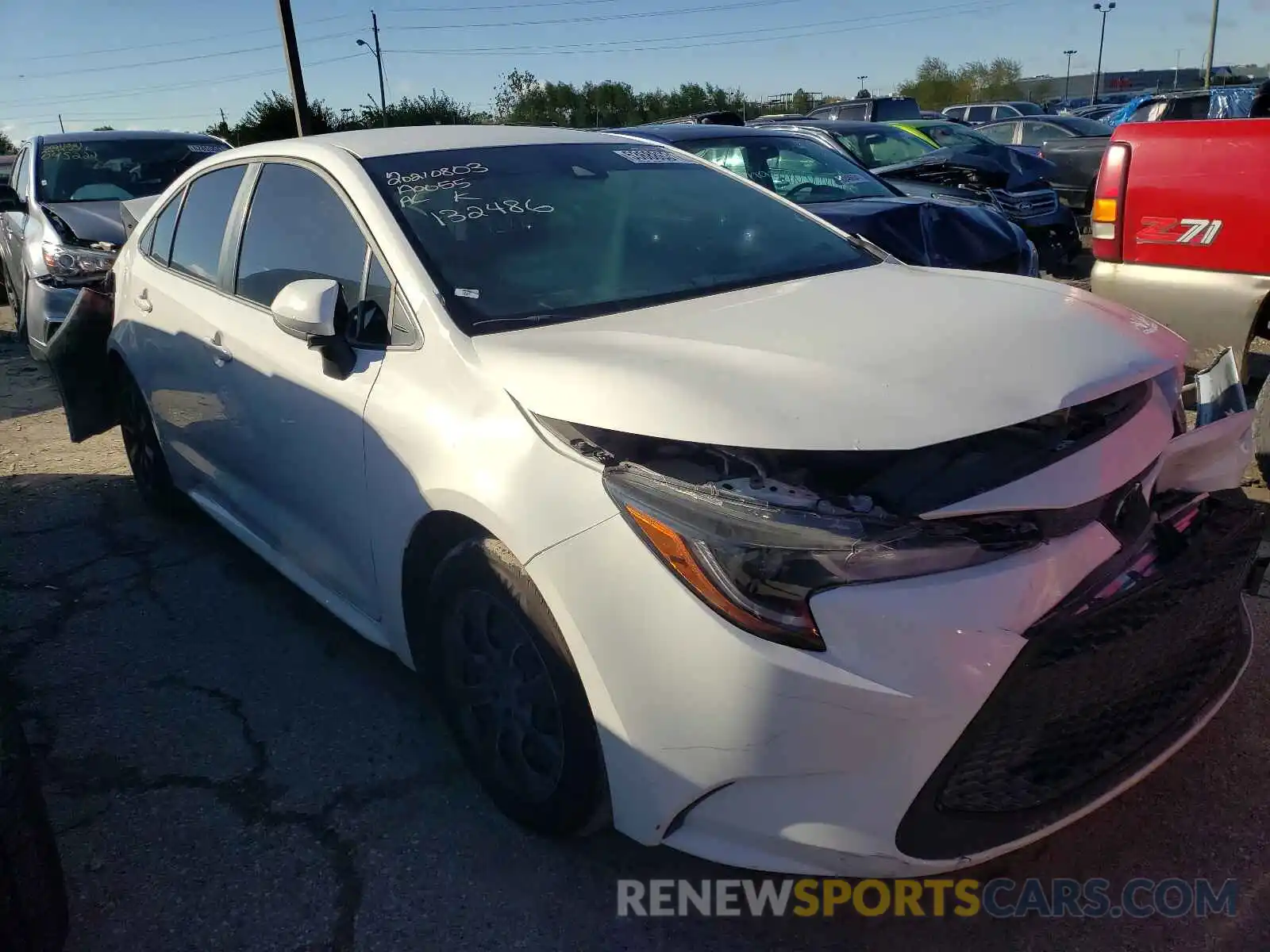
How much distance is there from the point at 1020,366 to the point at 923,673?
0.72 meters

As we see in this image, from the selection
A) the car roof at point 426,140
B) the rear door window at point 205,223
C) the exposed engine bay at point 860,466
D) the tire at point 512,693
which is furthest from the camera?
the rear door window at point 205,223

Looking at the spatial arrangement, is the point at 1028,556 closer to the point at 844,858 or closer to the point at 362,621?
the point at 844,858

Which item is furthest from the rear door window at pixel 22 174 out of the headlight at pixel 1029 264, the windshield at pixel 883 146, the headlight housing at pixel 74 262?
the headlight at pixel 1029 264

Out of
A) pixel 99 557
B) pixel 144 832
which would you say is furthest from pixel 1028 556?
pixel 99 557

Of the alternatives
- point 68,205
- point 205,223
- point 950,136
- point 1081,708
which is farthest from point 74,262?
point 950,136

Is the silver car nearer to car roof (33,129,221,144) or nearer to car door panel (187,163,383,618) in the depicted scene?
car roof (33,129,221,144)

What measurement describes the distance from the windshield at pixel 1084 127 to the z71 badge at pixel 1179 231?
1203 centimetres

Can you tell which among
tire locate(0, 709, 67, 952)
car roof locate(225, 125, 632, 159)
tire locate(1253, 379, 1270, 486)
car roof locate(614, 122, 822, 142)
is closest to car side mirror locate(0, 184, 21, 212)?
car roof locate(614, 122, 822, 142)

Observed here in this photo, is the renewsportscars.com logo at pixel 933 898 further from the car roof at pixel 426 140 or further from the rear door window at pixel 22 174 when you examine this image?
the rear door window at pixel 22 174

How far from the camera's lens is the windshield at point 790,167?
685 cm

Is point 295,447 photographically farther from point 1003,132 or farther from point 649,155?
point 1003,132

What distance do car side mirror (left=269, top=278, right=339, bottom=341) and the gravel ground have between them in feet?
3.64

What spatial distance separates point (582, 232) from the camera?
3.00 m

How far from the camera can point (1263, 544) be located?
3.69 meters
